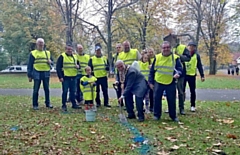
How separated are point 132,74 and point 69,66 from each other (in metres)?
2.32

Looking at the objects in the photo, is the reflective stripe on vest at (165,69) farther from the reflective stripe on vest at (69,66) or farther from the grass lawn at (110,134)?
the reflective stripe on vest at (69,66)

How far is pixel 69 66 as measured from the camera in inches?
349

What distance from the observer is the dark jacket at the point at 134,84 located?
7.29 m

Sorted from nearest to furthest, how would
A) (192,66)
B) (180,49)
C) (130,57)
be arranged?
1. (180,49)
2. (192,66)
3. (130,57)

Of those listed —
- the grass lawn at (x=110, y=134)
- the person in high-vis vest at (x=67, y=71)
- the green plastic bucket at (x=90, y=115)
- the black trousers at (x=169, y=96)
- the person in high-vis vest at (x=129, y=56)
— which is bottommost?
the grass lawn at (x=110, y=134)

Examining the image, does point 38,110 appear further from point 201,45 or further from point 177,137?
point 201,45

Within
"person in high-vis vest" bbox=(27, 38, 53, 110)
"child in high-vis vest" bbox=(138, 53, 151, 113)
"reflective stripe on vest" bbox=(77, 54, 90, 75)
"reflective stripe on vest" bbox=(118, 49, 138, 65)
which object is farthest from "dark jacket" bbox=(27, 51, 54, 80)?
"child in high-vis vest" bbox=(138, 53, 151, 113)

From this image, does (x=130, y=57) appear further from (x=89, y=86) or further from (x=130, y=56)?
(x=89, y=86)

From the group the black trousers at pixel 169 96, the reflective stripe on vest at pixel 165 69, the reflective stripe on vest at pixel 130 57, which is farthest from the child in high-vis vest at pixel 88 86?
the reflective stripe on vest at pixel 165 69

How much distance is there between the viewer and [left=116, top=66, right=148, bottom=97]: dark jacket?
7285 millimetres

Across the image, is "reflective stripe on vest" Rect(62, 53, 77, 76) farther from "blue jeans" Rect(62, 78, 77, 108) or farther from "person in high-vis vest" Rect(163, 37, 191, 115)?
"person in high-vis vest" Rect(163, 37, 191, 115)

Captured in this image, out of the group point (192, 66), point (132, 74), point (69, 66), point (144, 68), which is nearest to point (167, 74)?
point (132, 74)

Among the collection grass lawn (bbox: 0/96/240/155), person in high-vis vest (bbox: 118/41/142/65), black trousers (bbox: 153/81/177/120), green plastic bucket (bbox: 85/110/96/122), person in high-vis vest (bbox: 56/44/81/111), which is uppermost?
person in high-vis vest (bbox: 118/41/142/65)

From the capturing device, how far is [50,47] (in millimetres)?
36000
